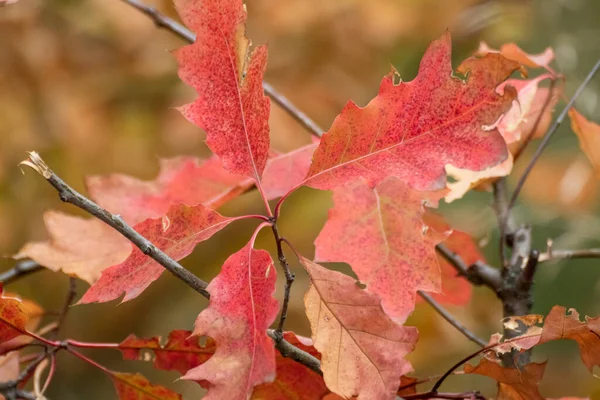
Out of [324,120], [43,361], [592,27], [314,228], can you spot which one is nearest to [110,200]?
[43,361]

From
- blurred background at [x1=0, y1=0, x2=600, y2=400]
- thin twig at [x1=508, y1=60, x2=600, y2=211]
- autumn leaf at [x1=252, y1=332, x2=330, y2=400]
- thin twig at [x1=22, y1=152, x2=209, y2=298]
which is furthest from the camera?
blurred background at [x1=0, y1=0, x2=600, y2=400]

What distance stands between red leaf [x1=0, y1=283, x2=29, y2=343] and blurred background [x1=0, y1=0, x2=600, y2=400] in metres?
0.98

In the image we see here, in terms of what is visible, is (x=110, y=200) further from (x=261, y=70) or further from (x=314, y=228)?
(x=314, y=228)

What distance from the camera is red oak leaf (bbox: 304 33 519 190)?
380 millimetres

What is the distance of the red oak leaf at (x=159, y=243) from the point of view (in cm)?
39

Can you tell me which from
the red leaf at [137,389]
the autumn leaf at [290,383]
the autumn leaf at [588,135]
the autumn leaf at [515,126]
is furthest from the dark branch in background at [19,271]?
the autumn leaf at [588,135]

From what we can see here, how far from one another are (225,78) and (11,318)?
23 cm

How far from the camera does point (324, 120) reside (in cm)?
160

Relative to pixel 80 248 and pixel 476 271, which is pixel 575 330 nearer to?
pixel 476 271

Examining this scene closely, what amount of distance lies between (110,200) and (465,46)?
1.38m

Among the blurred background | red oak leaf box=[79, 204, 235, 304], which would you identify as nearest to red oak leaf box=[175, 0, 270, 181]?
red oak leaf box=[79, 204, 235, 304]

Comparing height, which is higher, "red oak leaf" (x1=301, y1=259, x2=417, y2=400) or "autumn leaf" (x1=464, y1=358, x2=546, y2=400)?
"red oak leaf" (x1=301, y1=259, x2=417, y2=400)

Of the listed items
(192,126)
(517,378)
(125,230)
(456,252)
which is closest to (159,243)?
(125,230)

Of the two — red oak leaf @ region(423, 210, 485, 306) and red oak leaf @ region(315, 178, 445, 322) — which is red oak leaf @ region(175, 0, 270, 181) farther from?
red oak leaf @ region(423, 210, 485, 306)
